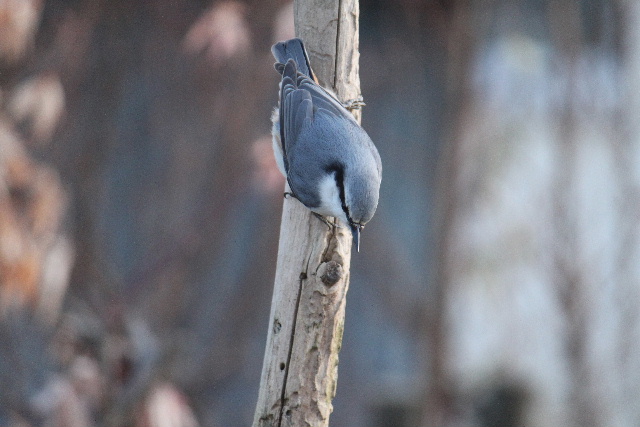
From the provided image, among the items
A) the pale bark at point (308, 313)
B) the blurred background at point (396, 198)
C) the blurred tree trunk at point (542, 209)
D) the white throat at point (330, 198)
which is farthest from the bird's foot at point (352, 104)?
the blurred tree trunk at point (542, 209)

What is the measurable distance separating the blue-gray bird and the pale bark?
0.11m

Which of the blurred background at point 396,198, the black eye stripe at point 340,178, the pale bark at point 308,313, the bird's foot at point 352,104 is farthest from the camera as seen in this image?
the blurred background at point 396,198

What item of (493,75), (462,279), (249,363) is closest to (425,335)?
(462,279)

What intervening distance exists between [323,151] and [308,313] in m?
0.47

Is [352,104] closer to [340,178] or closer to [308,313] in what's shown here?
[340,178]

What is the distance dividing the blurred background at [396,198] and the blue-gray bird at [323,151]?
6.30 feet

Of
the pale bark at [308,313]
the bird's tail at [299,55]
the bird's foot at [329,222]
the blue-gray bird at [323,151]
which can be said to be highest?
the bird's tail at [299,55]

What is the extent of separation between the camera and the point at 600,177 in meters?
5.12

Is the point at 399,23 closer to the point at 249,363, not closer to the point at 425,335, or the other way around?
the point at 425,335

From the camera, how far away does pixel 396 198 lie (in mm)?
5434

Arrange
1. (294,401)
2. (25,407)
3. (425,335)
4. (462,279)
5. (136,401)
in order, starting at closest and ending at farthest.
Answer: (294,401) < (136,401) < (25,407) < (425,335) < (462,279)

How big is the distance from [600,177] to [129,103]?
311 cm

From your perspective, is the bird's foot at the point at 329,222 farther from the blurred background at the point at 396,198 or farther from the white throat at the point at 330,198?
the blurred background at the point at 396,198

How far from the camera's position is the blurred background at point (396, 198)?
15.0ft
